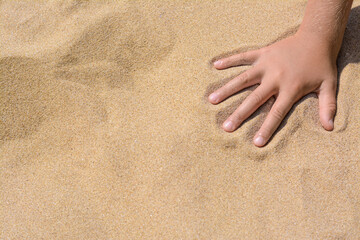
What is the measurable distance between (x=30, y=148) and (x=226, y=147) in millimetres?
939

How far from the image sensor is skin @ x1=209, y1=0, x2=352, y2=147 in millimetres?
1438

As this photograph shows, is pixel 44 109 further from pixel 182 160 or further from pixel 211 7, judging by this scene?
pixel 211 7

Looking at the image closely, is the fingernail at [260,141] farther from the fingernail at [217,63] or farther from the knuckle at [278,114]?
the fingernail at [217,63]

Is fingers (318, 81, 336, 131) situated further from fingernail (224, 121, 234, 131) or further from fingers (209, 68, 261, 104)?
fingernail (224, 121, 234, 131)

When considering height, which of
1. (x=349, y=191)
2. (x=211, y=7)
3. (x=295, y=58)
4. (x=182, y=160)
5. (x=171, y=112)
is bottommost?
(x=349, y=191)

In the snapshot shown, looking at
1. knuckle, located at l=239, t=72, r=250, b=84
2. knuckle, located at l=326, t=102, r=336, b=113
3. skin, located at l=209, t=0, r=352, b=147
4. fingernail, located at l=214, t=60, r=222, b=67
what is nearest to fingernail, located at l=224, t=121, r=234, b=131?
skin, located at l=209, t=0, r=352, b=147

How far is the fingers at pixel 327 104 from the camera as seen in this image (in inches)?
55.8

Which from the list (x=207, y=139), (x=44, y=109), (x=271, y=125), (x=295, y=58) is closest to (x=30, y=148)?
(x=44, y=109)

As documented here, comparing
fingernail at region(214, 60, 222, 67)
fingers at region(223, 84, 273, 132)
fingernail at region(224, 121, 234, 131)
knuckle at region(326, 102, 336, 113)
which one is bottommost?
knuckle at region(326, 102, 336, 113)

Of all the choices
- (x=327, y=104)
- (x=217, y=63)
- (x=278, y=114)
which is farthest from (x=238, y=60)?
(x=327, y=104)

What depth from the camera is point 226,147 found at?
1.39 meters

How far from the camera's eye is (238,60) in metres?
1.56

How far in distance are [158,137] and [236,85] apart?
1.51ft

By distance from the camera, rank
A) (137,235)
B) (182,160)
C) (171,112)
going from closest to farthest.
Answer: (137,235), (182,160), (171,112)
